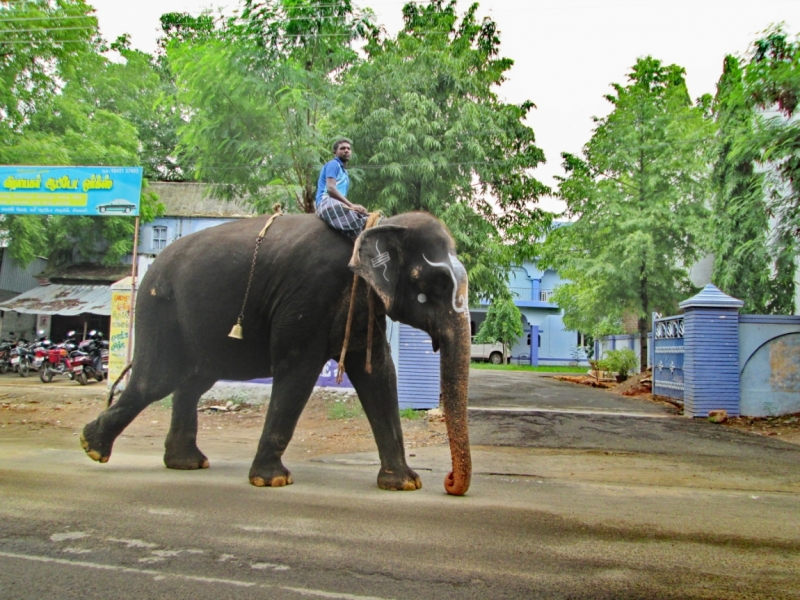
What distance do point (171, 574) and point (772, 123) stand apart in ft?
42.6

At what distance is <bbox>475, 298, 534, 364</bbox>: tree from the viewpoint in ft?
121

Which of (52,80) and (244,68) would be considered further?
(52,80)

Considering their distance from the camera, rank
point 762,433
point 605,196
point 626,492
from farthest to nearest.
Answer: point 605,196
point 762,433
point 626,492

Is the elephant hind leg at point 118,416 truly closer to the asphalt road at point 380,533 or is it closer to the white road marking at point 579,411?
the asphalt road at point 380,533

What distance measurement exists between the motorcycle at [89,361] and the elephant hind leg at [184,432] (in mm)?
12911

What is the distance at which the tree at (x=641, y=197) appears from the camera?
20.2 m

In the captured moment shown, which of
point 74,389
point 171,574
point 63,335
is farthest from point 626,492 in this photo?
point 63,335

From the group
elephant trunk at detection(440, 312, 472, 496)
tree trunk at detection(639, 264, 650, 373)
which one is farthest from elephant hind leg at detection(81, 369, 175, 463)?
tree trunk at detection(639, 264, 650, 373)

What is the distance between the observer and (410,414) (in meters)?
10.9

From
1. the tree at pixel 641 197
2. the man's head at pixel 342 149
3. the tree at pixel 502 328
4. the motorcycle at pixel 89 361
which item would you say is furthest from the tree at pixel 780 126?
the tree at pixel 502 328

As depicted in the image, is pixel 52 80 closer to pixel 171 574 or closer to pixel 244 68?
Answer: pixel 244 68

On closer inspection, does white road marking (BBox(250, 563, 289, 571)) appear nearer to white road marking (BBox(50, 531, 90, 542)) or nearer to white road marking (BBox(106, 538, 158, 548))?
white road marking (BBox(106, 538, 158, 548))

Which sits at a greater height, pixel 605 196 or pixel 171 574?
pixel 605 196

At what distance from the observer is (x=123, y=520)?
408 centimetres
